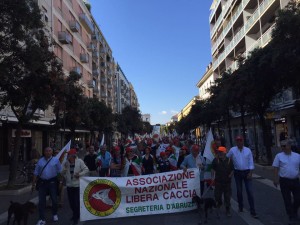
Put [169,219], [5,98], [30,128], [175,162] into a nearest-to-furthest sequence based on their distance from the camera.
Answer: [169,219] < [175,162] < [5,98] < [30,128]

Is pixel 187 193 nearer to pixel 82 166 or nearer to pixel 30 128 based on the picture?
pixel 82 166

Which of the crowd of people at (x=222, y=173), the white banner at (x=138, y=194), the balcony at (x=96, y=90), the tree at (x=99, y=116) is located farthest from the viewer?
the balcony at (x=96, y=90)

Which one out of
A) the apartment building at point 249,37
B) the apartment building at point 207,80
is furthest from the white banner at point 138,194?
the apartment building at point 207,80

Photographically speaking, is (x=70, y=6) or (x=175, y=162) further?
(x=70, y=6)

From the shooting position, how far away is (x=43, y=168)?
28.5ft

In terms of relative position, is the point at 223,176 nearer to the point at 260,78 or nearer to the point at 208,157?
the point at 208,157

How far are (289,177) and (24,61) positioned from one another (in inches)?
397

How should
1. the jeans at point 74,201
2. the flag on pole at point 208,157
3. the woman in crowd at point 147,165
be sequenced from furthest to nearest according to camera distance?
the woman in crowd at point 147,165 → the flag on pole at point 208,157 → the jeans at point 74,201

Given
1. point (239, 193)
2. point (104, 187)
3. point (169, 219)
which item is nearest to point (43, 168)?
point (104, 187)

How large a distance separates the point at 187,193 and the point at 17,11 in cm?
819

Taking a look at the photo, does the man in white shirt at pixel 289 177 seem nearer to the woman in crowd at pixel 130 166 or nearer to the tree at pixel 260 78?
the woman in crowd at pixel 130 166

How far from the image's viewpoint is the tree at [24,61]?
12.6 meters

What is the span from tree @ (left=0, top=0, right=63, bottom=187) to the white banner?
584cm

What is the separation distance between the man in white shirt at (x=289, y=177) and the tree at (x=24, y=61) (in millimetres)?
9090
